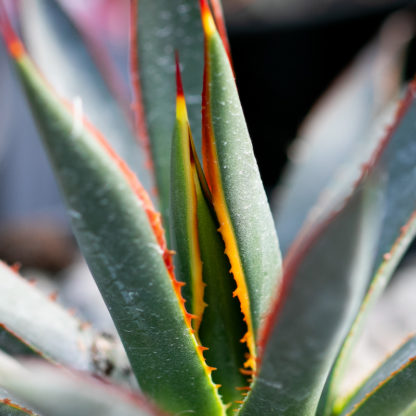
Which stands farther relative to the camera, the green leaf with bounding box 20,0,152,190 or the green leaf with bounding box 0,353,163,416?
the green leaf with bounding box 20,0,152,190

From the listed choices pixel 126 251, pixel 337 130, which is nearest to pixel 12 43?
pixel 126 251

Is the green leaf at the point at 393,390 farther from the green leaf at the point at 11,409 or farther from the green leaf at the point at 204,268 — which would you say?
the green leaf at the point at 11,409

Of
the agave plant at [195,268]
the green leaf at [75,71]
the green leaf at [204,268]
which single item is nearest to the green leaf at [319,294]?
the agave plant at [195,268]

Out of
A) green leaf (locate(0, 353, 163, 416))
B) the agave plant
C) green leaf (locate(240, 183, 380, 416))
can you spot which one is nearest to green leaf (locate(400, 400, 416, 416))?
the agave plant

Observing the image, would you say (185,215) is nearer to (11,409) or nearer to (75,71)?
(11,409)

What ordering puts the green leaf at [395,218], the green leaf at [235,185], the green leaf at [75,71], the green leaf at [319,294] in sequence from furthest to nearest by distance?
the green leaf at [75,71]
the green leaf at [395,218]
the green leaf at [235,185]
the green leaf at [319,294]

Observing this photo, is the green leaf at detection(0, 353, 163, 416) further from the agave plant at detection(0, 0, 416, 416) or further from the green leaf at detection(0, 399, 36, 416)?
the green leaf at detection(0, 399, 36, 416)

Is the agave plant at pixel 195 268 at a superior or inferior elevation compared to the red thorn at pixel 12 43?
inferior
